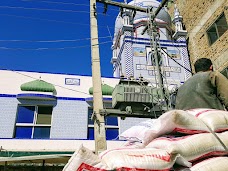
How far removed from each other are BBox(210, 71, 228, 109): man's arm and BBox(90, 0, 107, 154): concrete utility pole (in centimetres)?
421

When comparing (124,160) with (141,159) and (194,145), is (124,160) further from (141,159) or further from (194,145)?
(194,145)

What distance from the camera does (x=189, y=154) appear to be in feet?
6.03

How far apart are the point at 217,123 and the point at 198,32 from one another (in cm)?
1704

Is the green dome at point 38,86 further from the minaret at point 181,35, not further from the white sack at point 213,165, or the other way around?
the white sack at point 213,165

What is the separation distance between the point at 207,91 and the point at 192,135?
35.3 inches

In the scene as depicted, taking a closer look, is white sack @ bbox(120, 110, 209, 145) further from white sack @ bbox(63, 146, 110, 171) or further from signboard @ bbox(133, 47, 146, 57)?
signboard @ bbox(133, 47, 146, 57)

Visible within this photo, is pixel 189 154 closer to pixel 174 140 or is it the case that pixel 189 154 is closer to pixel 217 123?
pixel 174 140

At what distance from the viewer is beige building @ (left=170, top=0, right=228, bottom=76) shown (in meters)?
14.2

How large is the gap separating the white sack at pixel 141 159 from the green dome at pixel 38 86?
10540 millimetres

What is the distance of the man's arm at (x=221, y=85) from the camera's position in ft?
8.38

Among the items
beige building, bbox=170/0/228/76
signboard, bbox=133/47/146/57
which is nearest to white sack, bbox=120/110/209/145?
→ beige building, bbox=170/0/228/76

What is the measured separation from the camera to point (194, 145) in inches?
73.8

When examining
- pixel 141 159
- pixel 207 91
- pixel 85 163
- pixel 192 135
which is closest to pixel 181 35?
pixel 207 91

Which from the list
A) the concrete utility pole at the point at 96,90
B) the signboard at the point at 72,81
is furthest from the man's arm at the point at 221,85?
the signboard at the point at 72,81
